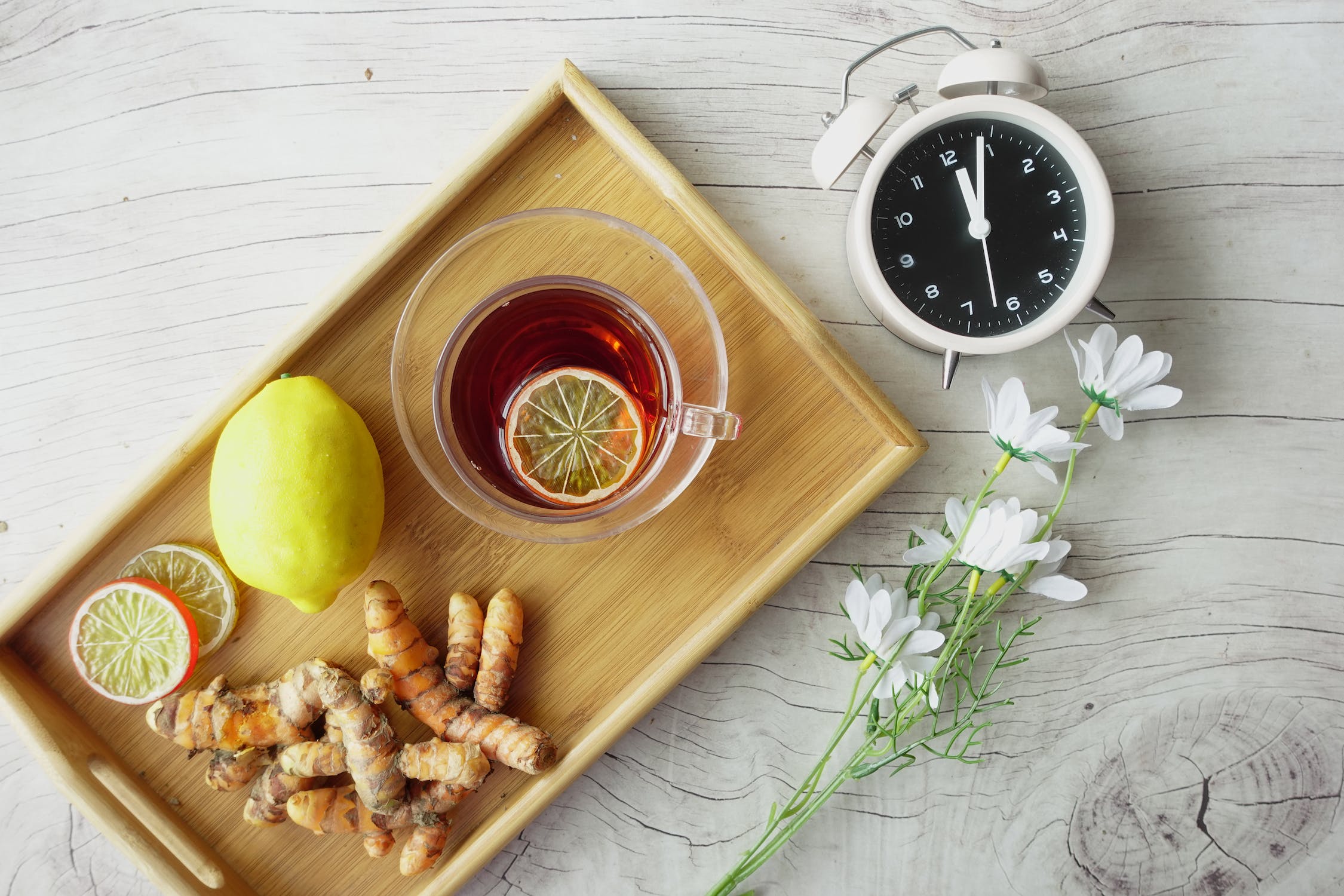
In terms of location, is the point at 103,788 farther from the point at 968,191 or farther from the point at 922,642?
the point at 968,191

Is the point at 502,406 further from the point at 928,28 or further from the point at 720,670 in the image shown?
the point at 928,28

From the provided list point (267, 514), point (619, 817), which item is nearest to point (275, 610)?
point (267, 514)

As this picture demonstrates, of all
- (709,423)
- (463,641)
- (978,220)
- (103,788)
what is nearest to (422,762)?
(463,641)

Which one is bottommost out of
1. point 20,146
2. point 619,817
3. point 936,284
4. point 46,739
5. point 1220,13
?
point 46,739

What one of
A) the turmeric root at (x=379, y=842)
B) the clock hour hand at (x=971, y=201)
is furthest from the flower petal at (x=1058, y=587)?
the turmeric root at (x=379, y=842)

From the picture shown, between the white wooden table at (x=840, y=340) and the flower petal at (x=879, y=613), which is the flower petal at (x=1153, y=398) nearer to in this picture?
the white wooden table at (x=840, y=340)

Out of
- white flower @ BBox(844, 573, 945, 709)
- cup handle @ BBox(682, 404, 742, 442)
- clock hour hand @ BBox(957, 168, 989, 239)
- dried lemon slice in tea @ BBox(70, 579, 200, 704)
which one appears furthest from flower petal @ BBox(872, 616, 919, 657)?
dried lemon slice in tea @ BBox(70, 579, 200, 704)
